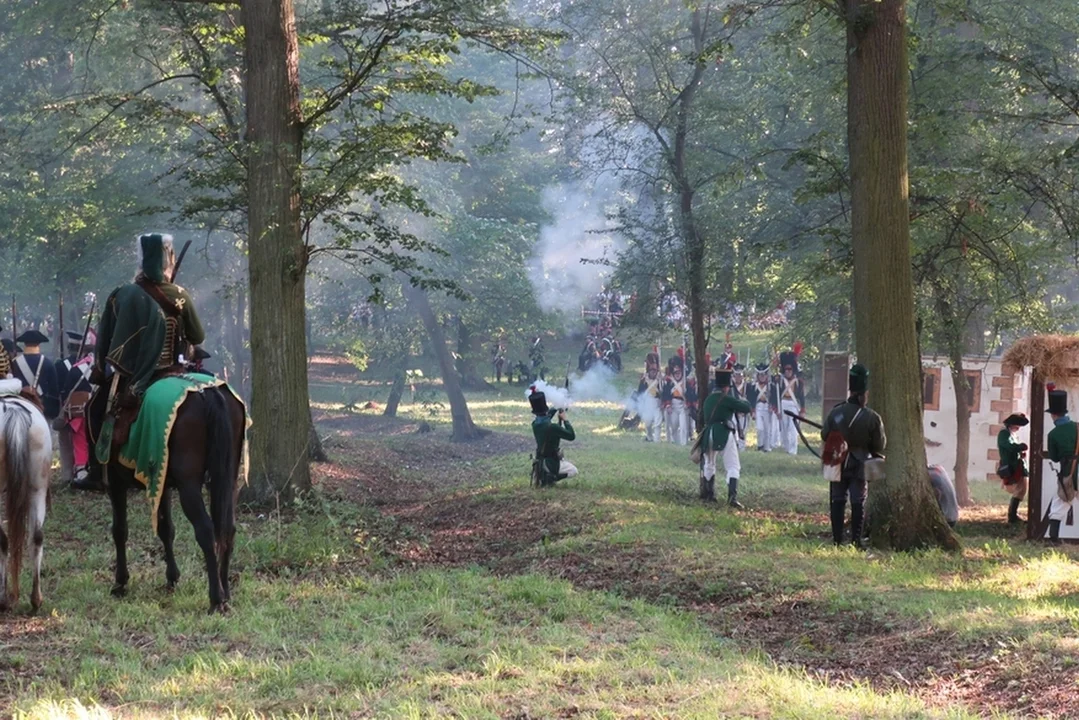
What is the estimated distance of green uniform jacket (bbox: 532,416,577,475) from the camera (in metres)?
17.7

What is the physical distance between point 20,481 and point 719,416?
1172cm

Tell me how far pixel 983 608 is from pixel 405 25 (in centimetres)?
897

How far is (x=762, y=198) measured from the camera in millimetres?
26484

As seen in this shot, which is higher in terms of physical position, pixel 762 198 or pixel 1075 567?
pixel 762 198

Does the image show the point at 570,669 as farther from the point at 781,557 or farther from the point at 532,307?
the point at 532,307

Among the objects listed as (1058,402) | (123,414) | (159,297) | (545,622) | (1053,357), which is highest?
(159,297)

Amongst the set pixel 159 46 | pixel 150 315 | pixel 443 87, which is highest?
pixel 159 46

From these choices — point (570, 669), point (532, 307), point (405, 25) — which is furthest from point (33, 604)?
point (532, 307)

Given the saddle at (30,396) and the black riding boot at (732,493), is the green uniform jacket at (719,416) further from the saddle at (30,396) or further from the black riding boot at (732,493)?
the saddle at (30,396)

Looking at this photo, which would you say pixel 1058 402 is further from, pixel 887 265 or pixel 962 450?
pixel 962 450

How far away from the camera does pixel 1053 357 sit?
51.3 ft

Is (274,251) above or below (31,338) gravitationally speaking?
above

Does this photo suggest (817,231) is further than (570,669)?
Yes

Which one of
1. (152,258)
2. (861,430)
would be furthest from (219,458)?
(861,430)
